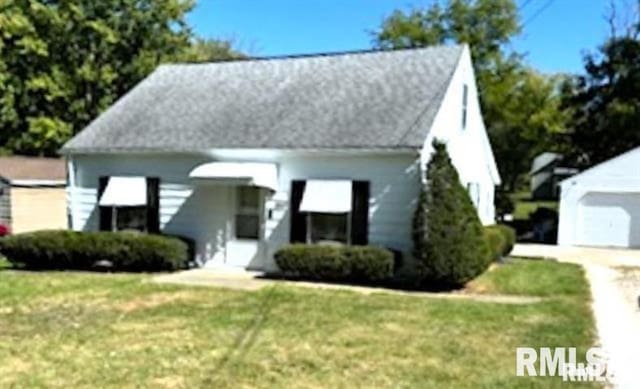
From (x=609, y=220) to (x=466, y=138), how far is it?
12.0 m

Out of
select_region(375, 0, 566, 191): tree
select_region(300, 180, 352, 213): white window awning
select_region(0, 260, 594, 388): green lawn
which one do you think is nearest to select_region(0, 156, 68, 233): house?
select_region(0, 260, 594, 388): green lawn

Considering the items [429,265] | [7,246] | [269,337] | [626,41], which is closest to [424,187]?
[429,265]

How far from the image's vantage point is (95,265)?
1708cm

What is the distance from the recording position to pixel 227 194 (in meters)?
17.0

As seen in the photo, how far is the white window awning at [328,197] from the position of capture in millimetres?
15109

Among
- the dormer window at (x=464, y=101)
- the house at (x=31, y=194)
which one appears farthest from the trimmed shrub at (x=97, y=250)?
the house at (x=31, y=194)

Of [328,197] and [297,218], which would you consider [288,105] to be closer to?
[297,218]

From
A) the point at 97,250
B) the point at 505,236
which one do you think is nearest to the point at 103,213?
the point at 97,250

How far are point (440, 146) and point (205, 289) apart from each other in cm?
563

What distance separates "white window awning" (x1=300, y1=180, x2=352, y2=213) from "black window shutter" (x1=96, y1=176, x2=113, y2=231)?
18.6 feet

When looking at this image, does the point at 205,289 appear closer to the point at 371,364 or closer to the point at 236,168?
the point at 236,168

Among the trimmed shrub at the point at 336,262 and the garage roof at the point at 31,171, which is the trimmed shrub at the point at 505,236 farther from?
the garage roof at the point at 31,171

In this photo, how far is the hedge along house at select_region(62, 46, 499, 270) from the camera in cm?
1523

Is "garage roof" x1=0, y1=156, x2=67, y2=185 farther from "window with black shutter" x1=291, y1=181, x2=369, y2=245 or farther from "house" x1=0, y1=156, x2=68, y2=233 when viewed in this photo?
"window with black shutter" x1=291, y1=181, x2=369, y2=245
